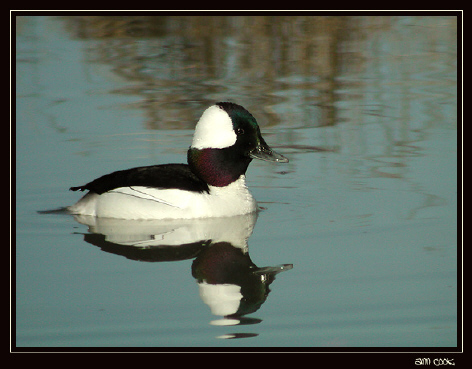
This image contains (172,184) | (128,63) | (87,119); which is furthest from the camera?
(128,63)

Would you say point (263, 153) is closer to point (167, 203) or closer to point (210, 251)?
point (167, 203)

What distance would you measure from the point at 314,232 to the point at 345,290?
1.79 meters

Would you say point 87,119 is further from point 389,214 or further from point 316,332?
point 316,332

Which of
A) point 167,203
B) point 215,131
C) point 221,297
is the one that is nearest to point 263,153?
point 215,131

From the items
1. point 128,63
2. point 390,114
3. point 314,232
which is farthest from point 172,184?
point 128,63

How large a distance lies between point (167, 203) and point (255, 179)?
202 cm

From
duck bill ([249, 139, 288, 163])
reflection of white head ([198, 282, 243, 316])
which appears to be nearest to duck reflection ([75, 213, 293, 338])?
reflection of white head ([198, 282, 243, 316])

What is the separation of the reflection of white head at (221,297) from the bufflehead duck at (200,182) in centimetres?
225

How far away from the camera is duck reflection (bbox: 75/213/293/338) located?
7.03 meters

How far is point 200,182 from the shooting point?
9789 millimetres

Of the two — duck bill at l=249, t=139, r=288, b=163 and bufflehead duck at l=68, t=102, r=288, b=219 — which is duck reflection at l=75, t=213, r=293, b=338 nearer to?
bufflehead duck at l=68, t=102, r=288, b=219

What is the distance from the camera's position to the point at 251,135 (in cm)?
975

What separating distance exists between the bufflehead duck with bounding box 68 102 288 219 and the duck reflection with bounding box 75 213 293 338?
0.12 meters

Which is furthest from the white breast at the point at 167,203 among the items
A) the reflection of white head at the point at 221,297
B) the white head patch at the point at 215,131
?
the reflection of white head at the point at 221,297
